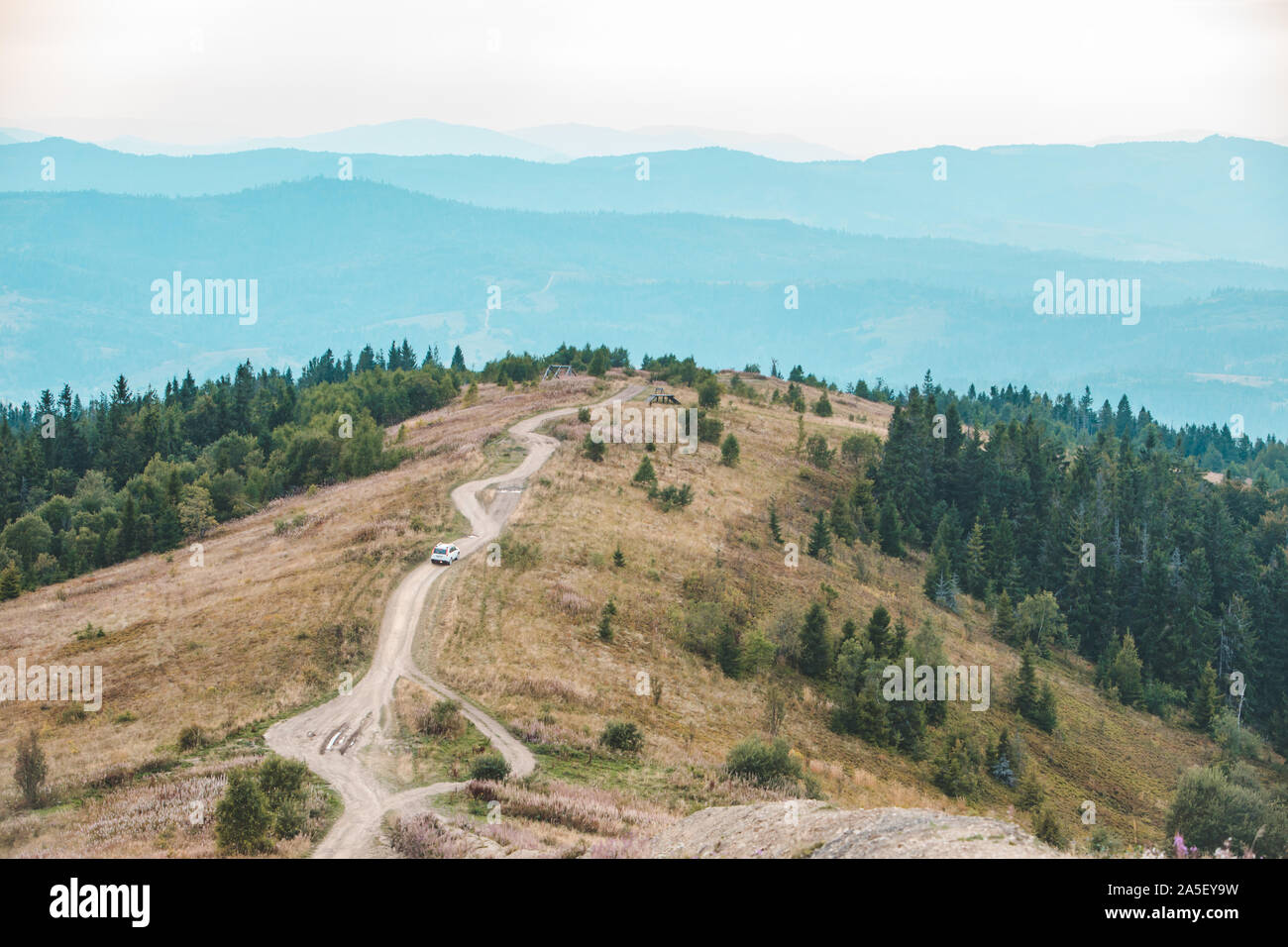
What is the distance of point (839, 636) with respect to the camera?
62.2 m

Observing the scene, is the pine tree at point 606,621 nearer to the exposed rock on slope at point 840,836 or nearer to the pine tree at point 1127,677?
the exposed rock on slope at point 840,836

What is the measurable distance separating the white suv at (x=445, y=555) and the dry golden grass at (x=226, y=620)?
183 cm

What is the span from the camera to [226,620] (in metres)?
53.4

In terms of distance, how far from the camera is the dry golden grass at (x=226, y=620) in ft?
134

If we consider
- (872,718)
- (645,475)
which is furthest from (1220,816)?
(645,475)

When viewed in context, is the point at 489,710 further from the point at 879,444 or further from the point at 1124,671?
the point at 879,444

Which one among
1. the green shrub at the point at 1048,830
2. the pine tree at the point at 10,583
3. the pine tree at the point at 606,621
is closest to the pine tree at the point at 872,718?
the green shrub at the point at 1048,830

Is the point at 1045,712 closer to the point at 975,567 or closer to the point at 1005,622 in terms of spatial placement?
the point at 1005,622

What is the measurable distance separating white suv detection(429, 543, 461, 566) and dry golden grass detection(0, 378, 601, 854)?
1831 mm

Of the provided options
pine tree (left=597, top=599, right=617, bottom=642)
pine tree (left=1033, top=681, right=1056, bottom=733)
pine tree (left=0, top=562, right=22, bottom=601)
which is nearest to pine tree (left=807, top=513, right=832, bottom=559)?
pine tree (left=1033, top=681, right=1056, bottom=733)

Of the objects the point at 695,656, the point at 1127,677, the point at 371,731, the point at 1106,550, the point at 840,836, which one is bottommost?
the point at 1127,677

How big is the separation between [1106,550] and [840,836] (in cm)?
9413

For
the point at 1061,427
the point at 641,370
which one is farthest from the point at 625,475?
the point at 1061,427
